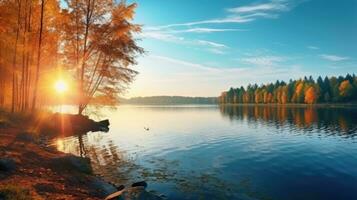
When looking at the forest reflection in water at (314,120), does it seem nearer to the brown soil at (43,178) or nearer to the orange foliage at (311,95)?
the brown soil at (43,178)

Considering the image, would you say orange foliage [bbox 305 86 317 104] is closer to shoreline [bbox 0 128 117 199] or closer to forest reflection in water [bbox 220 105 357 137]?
forest reflection in water [bbox 220 105 357 137]

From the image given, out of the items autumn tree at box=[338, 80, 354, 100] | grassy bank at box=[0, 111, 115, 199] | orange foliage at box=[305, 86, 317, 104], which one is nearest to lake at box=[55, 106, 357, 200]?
grassy bank at box=[0, 111, 115, 199]

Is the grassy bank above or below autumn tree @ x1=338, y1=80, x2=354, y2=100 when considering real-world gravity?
below

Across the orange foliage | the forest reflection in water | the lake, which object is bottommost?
the lake

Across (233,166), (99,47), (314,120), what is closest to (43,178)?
(233,166)

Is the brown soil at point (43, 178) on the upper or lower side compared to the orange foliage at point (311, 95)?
lower

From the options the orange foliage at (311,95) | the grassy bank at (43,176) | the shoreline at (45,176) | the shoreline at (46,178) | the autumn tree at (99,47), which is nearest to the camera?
the grassy bank at (43,176)

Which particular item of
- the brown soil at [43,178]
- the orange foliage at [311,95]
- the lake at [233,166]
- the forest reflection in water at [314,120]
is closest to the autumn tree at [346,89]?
the orange foliage at [311,95]

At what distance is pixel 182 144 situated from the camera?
33.2m

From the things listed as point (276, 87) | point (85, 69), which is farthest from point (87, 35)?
point (276, 87)

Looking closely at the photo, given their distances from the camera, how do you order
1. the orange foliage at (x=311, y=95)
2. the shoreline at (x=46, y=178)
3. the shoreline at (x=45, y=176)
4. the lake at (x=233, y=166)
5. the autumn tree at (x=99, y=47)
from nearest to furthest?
the shoreline at (x=46, y=178) < the shoreline at (x=45, y=176) < the lake at (x=233, y=166) < the autumn tree at (x=99, y=47) < the orange foliage at (x=311, y=95)

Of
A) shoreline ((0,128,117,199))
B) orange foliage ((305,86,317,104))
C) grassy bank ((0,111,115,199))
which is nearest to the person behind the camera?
grassy bank ((0,111,115,199))

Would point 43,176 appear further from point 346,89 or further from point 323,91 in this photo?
point 323,91

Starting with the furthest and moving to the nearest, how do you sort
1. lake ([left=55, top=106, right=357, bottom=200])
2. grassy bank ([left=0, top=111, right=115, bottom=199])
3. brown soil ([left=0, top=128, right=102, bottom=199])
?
lake ([left=55, top=106, right=357, bottom=200]) < brown soil ([left=0, top=128, right=102, bottom=199]) < grassy bank ([left=0, top=111, right=115, bottom=199])
